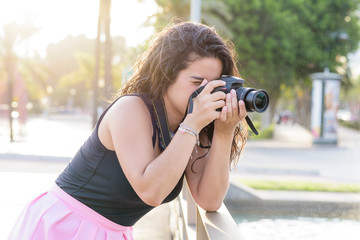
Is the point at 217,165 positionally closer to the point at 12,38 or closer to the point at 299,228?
the point at 299,228

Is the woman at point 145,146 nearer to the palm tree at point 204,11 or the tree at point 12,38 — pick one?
the palm tree at point 204,11

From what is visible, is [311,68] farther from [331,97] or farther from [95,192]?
[95,192]

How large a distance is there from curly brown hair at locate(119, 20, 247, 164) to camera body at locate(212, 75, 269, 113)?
0.34 feet

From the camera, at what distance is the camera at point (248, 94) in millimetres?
1314

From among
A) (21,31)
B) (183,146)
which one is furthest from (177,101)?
(21,31)

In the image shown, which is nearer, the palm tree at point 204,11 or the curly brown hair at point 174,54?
the curly brown hair at point 174,54

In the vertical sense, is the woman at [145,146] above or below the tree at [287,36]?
below

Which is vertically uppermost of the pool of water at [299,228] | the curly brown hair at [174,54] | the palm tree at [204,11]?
the palm tree at [204,11]

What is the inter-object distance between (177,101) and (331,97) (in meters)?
17.4

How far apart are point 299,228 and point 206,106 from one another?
14.6 feet

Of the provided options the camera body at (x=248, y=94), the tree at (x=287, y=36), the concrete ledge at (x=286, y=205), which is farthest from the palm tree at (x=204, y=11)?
the camera body at (x=248, y=94)

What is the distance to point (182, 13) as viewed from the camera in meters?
18.4

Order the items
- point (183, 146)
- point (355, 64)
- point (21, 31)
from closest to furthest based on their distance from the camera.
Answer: point (183, 146) → point (21, 31) → point (355, 64)

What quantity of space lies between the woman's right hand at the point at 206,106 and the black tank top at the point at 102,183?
0.13 m
